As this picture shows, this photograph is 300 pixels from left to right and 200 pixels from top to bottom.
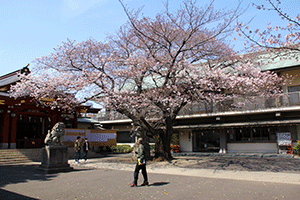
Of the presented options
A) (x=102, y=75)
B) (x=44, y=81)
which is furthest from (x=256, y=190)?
(x=44, y=81)

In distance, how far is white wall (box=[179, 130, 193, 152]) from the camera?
25698 mm

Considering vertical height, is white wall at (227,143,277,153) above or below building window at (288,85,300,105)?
below

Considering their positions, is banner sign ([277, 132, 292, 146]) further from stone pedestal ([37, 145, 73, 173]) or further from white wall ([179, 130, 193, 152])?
stone pedestal ([37, 145, 73, 173])

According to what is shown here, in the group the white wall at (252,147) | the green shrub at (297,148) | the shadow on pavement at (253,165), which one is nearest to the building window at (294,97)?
the green shrub at (297,148)

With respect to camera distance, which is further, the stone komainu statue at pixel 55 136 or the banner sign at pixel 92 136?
the banner sign at pixel 92 136

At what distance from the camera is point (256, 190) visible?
6918mm

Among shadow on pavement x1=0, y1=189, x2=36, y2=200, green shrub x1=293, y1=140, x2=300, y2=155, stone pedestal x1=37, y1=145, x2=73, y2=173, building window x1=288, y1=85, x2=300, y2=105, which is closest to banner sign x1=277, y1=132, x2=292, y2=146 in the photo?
green shrub x1=293, y1=140, x2=300, y2=155

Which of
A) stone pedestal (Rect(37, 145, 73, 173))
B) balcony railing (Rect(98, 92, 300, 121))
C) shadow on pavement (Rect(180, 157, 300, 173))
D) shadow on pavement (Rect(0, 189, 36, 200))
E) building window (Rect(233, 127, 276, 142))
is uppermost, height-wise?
balcony railing (Rect(98, 92, 300, 121))

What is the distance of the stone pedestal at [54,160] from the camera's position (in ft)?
36.5

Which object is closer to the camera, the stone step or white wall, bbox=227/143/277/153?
the stone step

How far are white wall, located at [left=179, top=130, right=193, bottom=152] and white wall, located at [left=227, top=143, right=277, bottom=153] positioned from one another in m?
4.19

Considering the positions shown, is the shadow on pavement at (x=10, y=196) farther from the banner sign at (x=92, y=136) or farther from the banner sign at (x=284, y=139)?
the banner sign at (x=284, y=139)

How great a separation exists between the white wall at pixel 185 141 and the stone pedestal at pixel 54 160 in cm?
1634

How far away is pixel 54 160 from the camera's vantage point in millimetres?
11367
